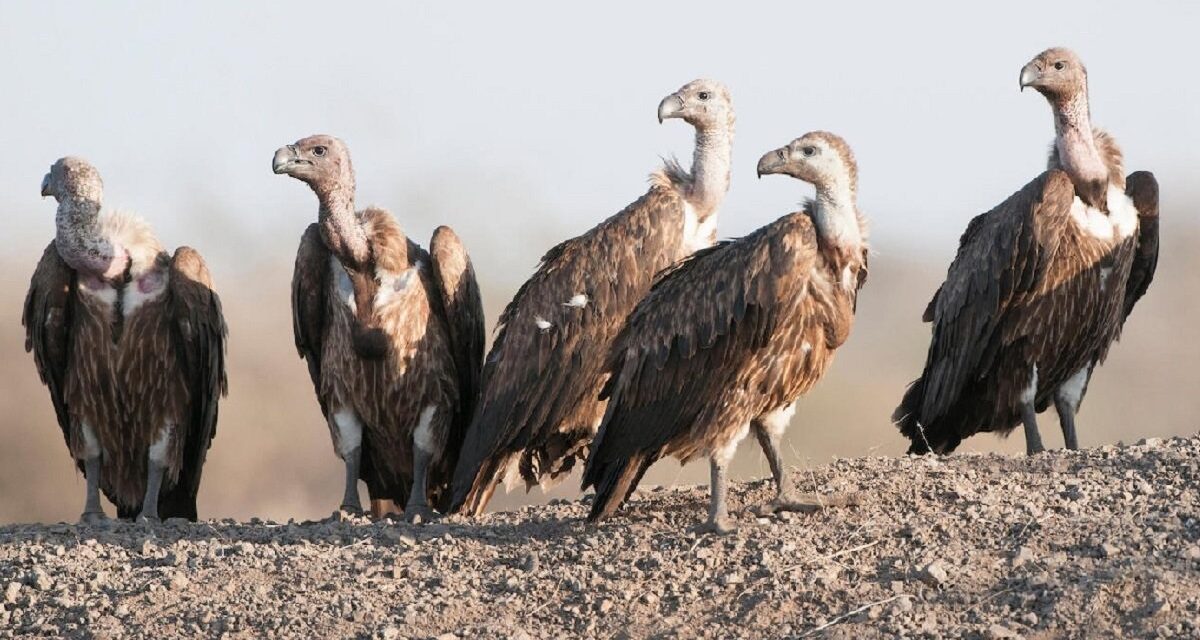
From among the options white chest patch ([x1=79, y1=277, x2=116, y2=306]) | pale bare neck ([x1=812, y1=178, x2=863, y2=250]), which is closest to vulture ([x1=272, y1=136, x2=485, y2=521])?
white chest patch ([x1=79, y1=277, x2=116, y2=306])

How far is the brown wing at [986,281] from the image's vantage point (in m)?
12.2

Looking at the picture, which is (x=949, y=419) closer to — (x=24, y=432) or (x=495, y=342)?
(x=495, y=342)

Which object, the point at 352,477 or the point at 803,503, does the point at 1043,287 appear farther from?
the point at 352,477

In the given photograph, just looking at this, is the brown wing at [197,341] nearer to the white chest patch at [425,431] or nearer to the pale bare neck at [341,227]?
the pale bare neck at [341,227]

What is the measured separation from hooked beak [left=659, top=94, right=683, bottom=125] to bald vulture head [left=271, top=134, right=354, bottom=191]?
2022 millimetres

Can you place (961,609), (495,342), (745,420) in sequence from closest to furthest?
1. (961,609)
2. (745,420)
3. (495,342)

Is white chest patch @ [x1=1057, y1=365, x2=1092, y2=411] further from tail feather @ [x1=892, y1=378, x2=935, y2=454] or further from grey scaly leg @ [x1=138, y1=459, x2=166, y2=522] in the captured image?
grey scaly leg @ [x1=138, y1=459, x2=166, y2=522]

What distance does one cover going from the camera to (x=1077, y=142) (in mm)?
12680

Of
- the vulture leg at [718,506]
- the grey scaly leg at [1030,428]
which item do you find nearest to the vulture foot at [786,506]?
the vulture leg at [718,506]

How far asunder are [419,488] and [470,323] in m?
1.08

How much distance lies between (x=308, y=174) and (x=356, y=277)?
0.73 meters

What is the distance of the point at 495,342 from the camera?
1226cm

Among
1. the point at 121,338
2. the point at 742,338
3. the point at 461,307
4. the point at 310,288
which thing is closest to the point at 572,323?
the point at 461,307

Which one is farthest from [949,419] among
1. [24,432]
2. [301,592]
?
[24,432]
